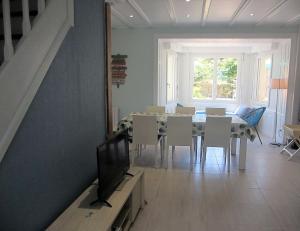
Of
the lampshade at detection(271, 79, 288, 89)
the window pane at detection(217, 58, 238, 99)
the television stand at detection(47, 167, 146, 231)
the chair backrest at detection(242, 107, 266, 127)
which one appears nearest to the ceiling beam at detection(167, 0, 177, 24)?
the lampshade at detection(271, 79, 288, 89)

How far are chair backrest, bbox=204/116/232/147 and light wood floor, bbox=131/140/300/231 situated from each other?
0.46 m

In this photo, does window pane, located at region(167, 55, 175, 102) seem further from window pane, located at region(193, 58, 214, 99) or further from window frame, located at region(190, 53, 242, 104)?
window pane, located at region(193, 58, 214, 99)

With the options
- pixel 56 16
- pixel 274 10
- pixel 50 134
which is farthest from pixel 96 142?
pixel 274 10

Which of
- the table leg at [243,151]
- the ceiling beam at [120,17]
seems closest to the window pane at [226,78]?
the ceiling beam at [120,17]

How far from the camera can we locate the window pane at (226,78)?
8766 mm

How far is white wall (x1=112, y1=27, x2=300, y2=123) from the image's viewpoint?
18.7 feet

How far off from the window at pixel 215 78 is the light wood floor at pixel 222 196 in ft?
14.0

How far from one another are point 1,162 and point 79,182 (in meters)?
1.10

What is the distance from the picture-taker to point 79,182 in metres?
2.53

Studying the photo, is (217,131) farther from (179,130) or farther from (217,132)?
(179,130)

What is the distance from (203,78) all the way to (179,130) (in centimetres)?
513

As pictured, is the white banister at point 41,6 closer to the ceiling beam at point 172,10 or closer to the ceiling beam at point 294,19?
the ceiling beam at point 172,10

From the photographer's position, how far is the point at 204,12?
181 inches

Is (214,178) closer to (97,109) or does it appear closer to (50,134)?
(97,109)
